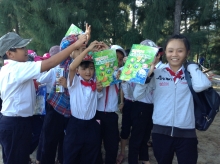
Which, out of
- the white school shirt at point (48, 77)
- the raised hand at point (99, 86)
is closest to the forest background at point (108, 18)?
the white school shirt at point (48, 77)

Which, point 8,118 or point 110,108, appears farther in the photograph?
point 110,108

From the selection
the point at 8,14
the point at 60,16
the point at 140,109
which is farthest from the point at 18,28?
the point at 140,109

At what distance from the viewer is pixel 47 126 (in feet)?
7.73

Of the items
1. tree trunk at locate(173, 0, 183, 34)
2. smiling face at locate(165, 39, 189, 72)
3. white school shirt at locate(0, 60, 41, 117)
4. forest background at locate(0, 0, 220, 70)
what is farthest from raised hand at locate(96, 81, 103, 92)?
tree trunk at locate(173, 0, 183, 34)

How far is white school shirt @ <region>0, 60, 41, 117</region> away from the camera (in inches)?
70.1

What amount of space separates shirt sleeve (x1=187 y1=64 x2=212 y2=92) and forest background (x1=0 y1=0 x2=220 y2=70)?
238cm

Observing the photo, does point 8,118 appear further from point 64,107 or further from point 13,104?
point 64,107

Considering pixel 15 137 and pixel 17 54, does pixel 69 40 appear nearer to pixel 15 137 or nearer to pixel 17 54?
pixel 17 54

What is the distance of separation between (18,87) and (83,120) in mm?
618

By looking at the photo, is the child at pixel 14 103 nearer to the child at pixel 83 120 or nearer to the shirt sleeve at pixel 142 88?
the child at pixel 83 120

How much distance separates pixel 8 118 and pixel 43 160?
761 mm

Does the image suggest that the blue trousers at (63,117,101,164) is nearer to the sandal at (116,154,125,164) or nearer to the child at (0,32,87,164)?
the child at (0,32,87,164)

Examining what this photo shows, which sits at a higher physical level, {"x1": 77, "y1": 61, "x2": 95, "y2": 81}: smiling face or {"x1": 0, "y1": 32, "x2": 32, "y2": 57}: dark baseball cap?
{"x1": 0, "y1": 32, "x2": 32, "y2": 57}: dark baseball cap

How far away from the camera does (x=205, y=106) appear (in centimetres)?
175
